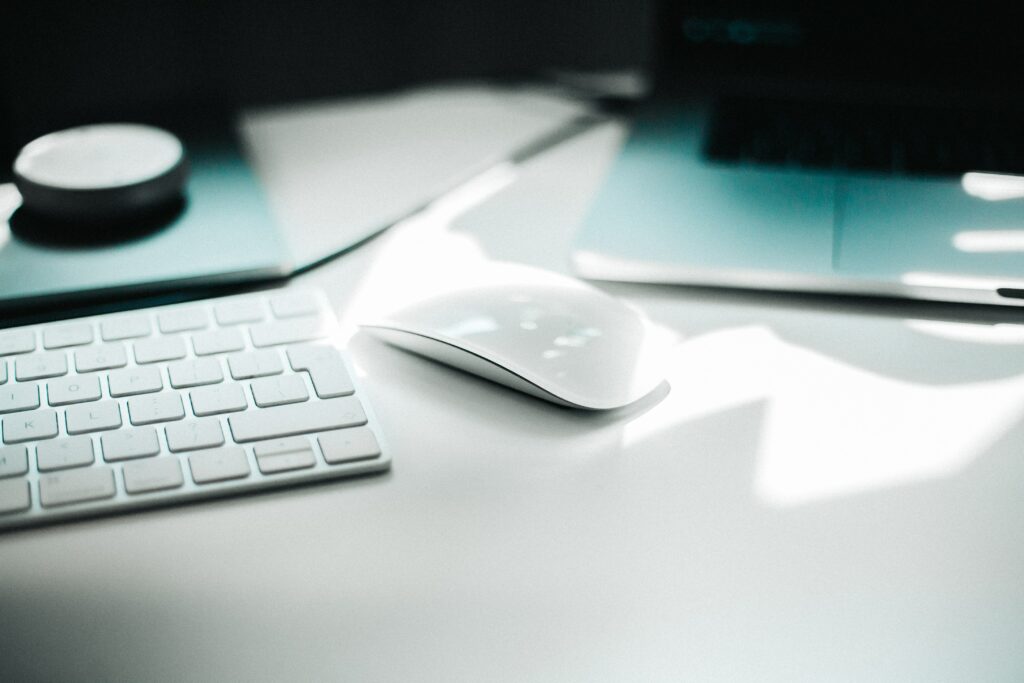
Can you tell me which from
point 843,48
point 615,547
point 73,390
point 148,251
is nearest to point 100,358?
point 73,390

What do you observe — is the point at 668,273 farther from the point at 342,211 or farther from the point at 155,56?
the point at 155,56

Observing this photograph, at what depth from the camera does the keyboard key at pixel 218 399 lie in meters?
0.45

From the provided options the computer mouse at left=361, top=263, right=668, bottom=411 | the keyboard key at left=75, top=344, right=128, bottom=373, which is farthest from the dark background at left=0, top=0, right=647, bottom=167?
the computer mouse at left=361, top=263, right=668, bottom=411

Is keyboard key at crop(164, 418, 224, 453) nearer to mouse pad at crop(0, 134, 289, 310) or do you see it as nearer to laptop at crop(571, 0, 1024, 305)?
mouse pad at crop(0, 134, 289, 310)

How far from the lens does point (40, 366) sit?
0.48 m

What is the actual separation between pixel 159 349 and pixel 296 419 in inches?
3.9

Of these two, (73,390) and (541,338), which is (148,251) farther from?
(541,338)

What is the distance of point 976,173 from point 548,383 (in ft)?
1.29

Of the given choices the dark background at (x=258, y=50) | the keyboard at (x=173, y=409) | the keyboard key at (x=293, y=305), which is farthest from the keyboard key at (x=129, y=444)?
the dark background at (x=258, y=50)

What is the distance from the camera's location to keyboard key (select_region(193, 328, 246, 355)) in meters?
0.50

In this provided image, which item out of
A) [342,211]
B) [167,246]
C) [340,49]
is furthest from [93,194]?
[340,49]

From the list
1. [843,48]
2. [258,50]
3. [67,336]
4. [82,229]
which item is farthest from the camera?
[258,50]

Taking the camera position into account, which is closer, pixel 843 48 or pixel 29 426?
pixel 29 426

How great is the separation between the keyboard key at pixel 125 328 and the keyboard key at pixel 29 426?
0.07 meters
